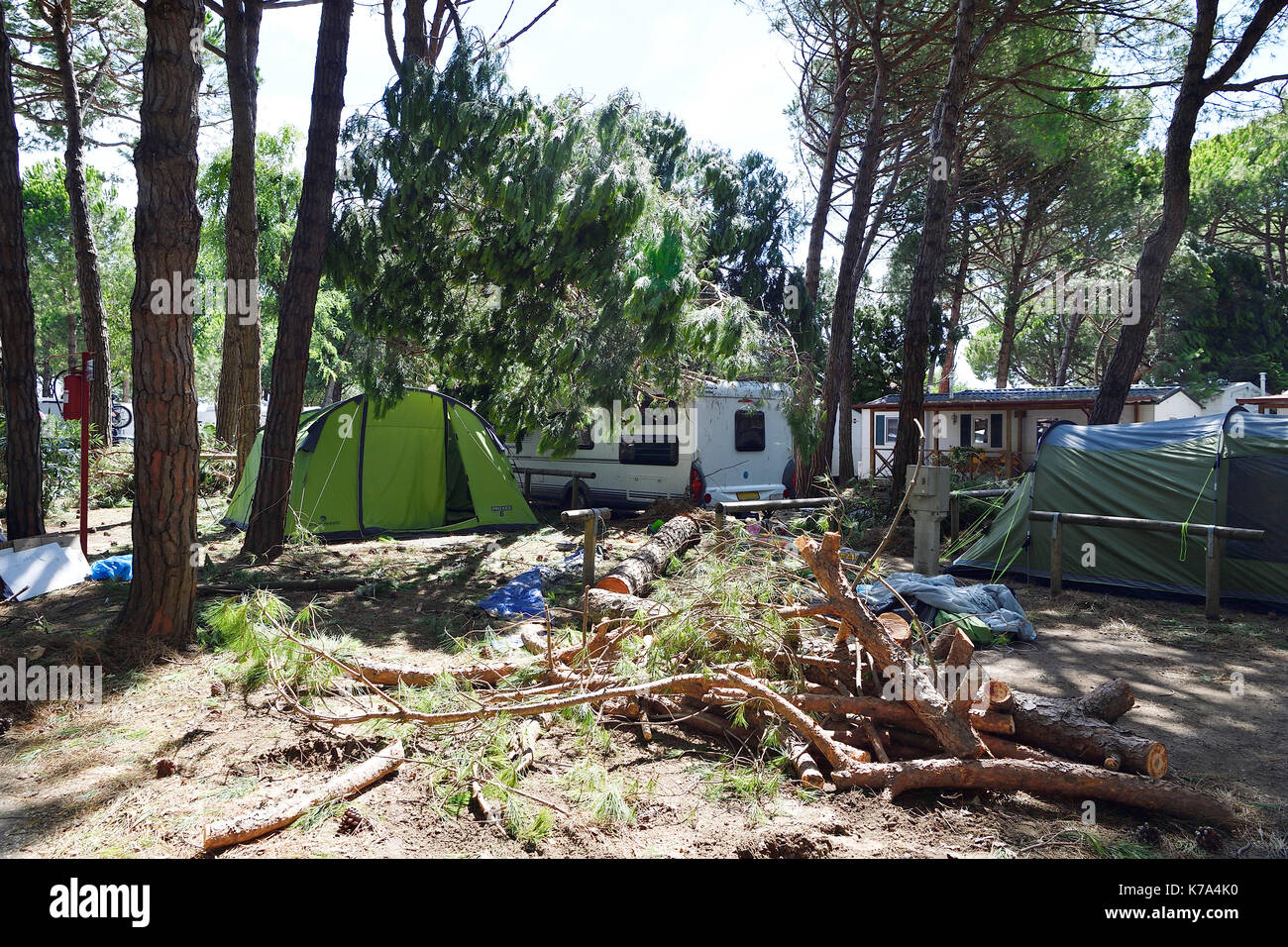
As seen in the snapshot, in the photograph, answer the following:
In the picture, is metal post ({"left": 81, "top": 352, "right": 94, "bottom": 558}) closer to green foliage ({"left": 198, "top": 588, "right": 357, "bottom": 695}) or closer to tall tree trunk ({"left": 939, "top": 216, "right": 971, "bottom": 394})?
green foliage ({"left": 198, "top": 588, "right": 357, "bottom": 695})

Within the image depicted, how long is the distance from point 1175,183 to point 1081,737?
1034cm

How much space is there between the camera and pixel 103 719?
433 centimetres

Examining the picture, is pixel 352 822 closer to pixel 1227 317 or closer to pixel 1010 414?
pixel 1010 414

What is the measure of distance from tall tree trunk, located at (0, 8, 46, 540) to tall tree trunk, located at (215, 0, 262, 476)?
3.06 m

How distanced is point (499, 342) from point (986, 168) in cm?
1754

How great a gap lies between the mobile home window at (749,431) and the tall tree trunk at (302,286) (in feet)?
21.7

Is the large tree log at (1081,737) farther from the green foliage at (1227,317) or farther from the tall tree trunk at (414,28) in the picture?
the green foliage at (1227,317)

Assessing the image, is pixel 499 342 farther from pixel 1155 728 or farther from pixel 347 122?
pixel 1155 728

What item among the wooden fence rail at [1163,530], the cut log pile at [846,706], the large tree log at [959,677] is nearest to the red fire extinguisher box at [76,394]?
the cut log pile at [846,706]

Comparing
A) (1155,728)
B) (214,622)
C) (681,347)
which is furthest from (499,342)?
(1155,728)

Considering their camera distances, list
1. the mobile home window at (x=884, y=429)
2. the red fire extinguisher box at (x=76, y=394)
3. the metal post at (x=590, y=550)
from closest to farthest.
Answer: the metal post at (x=590, y=550)
the red fire extinguisher box at (x=76, y=394)
the mobile home window at (x=884, y=429)

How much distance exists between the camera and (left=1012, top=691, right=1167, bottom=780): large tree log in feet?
11.3

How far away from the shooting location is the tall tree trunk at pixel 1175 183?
10539mm
